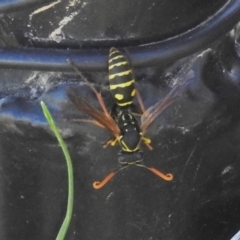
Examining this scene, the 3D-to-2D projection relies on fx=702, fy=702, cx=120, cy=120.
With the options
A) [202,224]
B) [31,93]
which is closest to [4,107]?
[31,93]

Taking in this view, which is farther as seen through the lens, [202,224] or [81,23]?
[202,224]

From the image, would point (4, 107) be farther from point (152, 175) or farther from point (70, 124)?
point (152, 175)

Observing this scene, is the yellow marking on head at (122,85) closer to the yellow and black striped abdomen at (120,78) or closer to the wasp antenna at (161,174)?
the yellow and black striped abdomen at (120,78)

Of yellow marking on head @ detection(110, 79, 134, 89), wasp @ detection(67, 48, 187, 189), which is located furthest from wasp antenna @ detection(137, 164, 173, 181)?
yellow marking on head @ detection(110, 79, 134, 89)

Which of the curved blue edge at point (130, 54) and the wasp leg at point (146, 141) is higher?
the curved blue edge at point (130, 54)

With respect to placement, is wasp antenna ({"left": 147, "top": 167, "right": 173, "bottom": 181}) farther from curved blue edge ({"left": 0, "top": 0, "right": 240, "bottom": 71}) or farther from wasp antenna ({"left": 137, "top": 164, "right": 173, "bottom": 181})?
curved blue edge ({"left": 0, "top": 0, "right": 240, "bottom": 71})

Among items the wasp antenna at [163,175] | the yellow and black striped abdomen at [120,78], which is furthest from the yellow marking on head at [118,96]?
the wasp antenna at [163,175]
